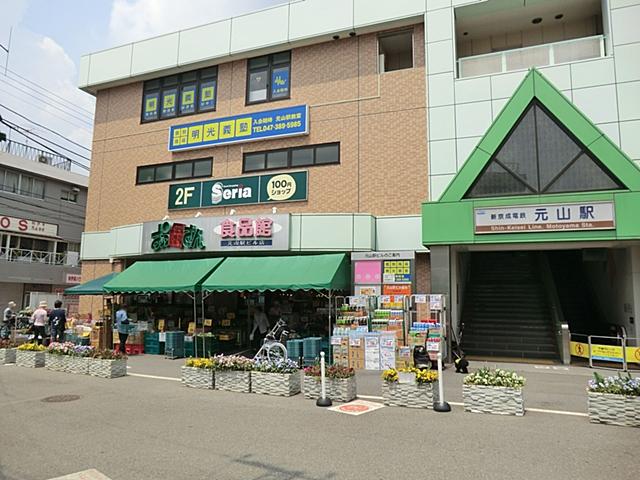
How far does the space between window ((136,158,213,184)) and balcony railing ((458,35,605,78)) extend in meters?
11.4

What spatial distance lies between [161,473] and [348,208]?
13.7 metres

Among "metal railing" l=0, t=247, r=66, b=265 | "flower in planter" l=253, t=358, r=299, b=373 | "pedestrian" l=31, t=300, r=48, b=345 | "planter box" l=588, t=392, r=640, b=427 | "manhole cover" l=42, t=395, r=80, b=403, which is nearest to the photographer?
"planter box" l=588, t=392, r=640, b=427

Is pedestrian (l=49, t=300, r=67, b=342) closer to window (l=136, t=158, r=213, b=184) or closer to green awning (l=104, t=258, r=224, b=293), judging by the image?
green awning (l=104, t=258, r=224, b=293)

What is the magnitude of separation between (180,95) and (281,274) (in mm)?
11625

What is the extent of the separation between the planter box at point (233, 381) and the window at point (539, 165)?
9019 millimetres

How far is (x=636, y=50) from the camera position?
604 inches

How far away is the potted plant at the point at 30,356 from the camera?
14.4 m

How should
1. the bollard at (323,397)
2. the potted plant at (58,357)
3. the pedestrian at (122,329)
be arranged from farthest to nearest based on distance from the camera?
the pedestrian at (122,329)
the potted plant at (58,357)
the bollard at (323,397)

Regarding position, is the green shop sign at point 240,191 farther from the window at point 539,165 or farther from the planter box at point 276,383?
the planter box at point 276,383

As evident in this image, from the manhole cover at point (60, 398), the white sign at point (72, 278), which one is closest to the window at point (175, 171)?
the manhole cover at point (60, 398)

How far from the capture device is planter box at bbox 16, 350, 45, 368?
1442cm

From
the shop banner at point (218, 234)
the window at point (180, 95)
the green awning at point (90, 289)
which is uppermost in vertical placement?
the window at point (180, 95)

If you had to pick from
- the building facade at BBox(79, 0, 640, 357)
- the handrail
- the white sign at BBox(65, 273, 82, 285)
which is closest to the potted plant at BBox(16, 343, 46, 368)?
the building facade at BBox(79, 0, 640, 357)

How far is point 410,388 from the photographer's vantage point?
901 cm
